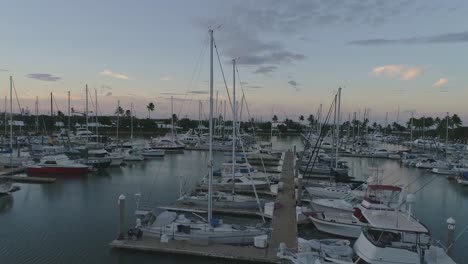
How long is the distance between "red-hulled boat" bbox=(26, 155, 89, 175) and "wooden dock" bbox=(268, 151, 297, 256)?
75.1 feet

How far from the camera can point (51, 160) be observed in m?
40.8

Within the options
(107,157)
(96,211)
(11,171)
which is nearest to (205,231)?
(96,211)

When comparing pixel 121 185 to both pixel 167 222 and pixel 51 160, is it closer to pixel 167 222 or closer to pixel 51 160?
pixel 51 160

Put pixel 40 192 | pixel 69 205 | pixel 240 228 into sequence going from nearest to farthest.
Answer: pixel 240 228
pixel 69 205
pixel 40 192

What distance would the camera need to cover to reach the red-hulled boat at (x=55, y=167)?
4053cm

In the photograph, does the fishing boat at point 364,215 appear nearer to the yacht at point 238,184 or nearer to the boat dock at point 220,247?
the boat dock at point 220,247

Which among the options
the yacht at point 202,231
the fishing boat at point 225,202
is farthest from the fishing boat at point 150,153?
the yacht at point 202,231

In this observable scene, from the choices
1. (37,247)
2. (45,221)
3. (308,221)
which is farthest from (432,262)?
(45,221)

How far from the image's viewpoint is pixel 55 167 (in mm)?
40688

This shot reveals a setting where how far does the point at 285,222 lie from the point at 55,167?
28.9 meters

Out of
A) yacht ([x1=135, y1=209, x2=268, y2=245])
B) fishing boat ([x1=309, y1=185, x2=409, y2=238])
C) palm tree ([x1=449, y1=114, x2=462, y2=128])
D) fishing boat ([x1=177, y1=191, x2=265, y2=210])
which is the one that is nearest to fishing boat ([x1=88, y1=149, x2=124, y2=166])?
fishing boat ([x1=177, y1=191, x2=265, y2=210])

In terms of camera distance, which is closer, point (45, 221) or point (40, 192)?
point (45, 221)

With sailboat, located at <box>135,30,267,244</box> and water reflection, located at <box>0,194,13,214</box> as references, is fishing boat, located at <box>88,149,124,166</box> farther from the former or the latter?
sailboat, located at <box>135,30,267,244</box>

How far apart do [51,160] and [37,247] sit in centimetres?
2344
